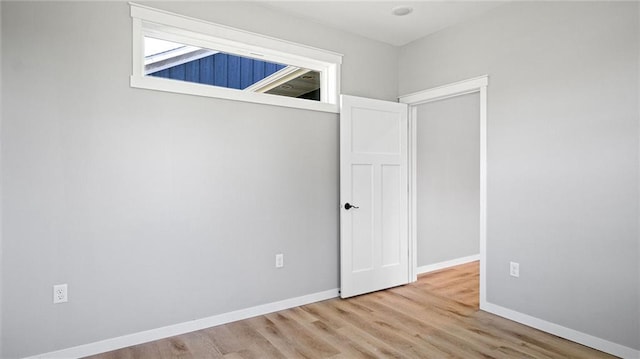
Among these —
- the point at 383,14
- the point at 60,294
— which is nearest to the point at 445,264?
the point at 383,14

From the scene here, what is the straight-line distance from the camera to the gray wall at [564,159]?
7.75ft

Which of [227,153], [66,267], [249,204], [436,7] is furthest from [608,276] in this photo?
[66,267]

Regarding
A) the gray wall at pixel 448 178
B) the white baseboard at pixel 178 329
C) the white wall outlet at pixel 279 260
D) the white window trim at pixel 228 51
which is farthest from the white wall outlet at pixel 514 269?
the white window trim at pixel 228 51

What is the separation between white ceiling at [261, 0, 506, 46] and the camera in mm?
3037

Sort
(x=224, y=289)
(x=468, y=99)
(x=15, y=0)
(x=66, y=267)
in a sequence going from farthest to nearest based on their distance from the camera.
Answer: (x=468, y=99)
(x=224, y=289)
(x=66, y=267)
(x=15, y=0)

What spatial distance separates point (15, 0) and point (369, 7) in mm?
2464

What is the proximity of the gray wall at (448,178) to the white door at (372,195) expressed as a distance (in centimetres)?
68

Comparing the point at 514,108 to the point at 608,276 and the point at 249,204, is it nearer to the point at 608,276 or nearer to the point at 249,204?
the point at 608,276

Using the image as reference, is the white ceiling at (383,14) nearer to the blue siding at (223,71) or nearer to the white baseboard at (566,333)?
the blue siding at (223,71)

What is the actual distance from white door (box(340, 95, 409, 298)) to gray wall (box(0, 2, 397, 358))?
318 mm

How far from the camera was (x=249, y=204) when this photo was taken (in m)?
3.02

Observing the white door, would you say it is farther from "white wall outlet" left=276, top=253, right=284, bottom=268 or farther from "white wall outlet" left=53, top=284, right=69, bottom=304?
"white wall outlet" left=53, top=284, right=69, bottom=304

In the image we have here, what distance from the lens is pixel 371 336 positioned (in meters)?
2.66

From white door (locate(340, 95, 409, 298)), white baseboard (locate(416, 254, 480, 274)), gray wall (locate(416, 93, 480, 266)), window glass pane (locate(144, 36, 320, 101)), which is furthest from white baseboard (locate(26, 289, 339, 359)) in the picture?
window glass pane (locate(144, 36, 320, 101))
